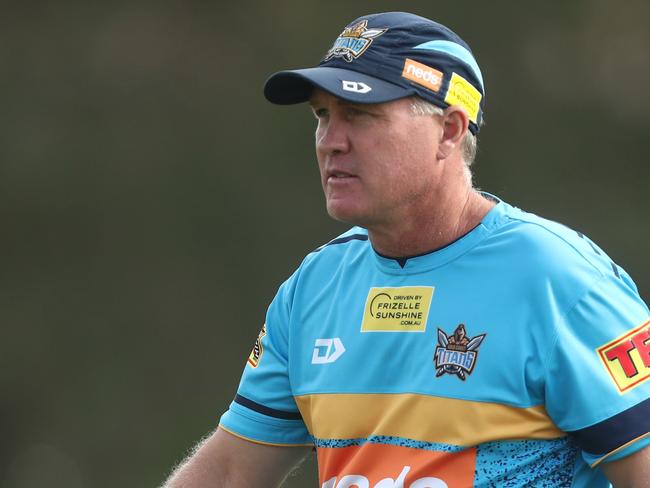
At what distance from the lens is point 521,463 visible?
7.79ft

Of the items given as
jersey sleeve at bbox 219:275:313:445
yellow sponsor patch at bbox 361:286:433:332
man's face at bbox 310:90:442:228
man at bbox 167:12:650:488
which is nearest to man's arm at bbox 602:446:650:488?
man at bbox 167:12:650:488

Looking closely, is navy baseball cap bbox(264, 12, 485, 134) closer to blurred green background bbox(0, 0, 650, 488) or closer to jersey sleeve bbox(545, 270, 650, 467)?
jersey sleeve bbox(545, 270, 650, 467)

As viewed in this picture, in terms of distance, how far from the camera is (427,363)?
2.50m

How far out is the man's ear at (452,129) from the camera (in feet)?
8.72

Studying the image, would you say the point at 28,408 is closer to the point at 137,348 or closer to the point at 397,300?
the point at 137,348

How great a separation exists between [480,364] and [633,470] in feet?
1.21

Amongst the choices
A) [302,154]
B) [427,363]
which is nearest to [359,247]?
[427,363]

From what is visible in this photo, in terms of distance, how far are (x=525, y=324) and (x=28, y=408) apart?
5277mm

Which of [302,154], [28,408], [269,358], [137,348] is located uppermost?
[269,358]

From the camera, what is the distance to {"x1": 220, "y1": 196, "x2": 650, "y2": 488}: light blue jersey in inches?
91.1

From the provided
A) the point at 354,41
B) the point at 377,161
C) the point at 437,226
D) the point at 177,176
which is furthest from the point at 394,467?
the point at 177,176

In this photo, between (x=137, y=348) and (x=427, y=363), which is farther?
(x=137, y=348)

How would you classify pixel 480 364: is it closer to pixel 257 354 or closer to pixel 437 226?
pixel 437 226

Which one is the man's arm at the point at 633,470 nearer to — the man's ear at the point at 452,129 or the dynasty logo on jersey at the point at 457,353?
the dynasty logo on jersey at the point at 457,353
